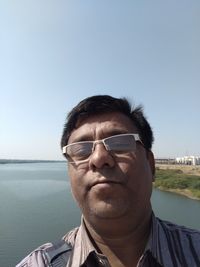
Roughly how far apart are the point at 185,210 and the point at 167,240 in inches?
603

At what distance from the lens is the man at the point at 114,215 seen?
3.19ft

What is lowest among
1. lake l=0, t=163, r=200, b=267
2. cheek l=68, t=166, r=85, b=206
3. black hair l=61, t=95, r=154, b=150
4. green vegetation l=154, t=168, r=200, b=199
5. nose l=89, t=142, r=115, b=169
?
green vegetation l=154, t=168, r=200, b=199

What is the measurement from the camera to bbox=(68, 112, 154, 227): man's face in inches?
39.1

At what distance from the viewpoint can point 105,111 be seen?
120 centimetres

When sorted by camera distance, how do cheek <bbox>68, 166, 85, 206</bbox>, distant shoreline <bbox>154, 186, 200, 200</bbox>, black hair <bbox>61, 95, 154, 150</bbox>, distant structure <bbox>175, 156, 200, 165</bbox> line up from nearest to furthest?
1. cheek <bbox>68, 166, 85, 206</bbox>
2. black hair <bbox>61, 95, 154, 150</bbox>
3. distant shoreline <bbox>154, 186, 200, 200</bbox>
4. distant structure <bbox>175, 156, 200, 165</bbox>

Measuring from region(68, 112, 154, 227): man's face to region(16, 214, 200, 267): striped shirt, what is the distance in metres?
0.09

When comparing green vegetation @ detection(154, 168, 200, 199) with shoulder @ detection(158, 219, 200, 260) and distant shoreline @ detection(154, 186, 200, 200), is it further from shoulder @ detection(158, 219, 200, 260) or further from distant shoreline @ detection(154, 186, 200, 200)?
shoulder @ detection(158, 219, 200, 260)

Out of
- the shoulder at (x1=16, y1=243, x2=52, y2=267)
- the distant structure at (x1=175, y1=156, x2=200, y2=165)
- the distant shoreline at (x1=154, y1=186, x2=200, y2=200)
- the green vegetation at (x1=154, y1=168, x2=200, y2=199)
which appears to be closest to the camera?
the shoulder at (x1=16, y1=243, x2=52, y2=267)

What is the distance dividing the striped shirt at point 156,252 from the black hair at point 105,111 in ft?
1.17

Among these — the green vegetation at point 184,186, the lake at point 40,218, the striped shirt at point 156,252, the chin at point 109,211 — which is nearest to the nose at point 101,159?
the chin at point 109,211

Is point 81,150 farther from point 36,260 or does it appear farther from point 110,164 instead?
point 36,260

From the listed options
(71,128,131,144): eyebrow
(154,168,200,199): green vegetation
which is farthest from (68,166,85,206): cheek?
(154,168,200,199): green vegetation

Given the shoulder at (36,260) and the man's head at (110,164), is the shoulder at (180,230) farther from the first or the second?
the shoulder at (36,260)

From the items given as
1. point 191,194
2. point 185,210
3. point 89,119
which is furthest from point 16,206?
point 89,119
